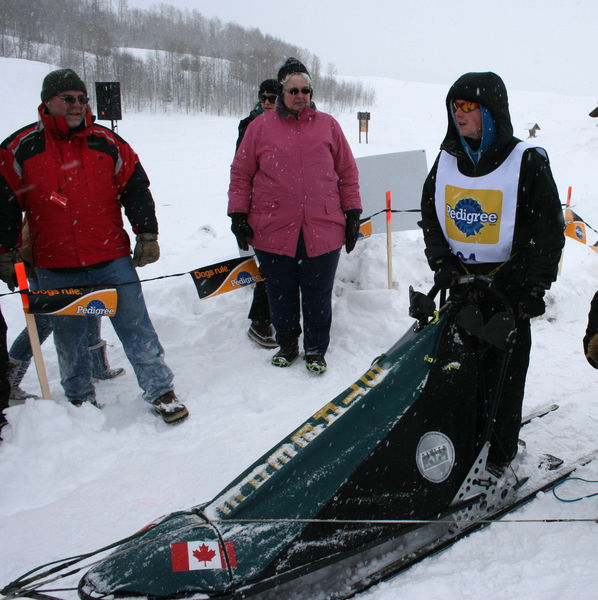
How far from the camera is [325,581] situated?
1.78 meters

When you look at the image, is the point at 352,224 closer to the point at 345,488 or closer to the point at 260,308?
the point at 260,308

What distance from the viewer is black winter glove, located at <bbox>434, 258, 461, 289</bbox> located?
2.25 meters

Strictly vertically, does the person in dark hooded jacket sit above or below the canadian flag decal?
above

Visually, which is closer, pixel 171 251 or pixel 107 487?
pixel 107 487

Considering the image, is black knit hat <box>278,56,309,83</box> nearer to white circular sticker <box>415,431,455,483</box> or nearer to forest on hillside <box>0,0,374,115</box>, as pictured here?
white circular sticker <box>415,431,455,483</box>

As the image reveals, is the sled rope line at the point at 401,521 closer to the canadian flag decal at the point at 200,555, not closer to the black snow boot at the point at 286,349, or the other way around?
the canadian flag decal at the point at 200,555

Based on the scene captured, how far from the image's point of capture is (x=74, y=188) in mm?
2801

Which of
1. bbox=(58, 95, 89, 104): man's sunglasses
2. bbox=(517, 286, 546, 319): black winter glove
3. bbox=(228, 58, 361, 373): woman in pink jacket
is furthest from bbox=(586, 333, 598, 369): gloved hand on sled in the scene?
bbox=(58, 95, 89, 104): man's sunglasses

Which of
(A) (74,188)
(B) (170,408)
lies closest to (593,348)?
(B) (170,408)

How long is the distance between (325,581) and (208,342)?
272 centimetres

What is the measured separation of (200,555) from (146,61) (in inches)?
2268

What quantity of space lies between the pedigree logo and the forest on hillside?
39.5 metres

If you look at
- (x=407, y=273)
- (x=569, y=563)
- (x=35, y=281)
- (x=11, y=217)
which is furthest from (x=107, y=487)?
(x=407, y=273)

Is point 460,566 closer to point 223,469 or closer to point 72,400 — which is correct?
point 223,469
